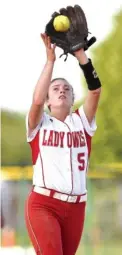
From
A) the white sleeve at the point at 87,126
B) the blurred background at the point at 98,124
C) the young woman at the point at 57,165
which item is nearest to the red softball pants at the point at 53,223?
the young woman at the point at 57,165

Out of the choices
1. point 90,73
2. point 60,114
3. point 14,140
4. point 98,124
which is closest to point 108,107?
point 98,124

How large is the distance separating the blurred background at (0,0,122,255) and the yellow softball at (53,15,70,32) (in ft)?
6.97

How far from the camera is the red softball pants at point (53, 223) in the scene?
2.37m

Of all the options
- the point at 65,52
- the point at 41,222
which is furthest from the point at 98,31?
the point at 41,222

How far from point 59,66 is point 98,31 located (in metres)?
0.39

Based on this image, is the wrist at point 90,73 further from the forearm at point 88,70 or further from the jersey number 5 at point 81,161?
the jersey number 5 at point 81,161

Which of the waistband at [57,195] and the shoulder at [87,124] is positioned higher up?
the shoulder at [87,124]

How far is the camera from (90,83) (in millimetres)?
2502

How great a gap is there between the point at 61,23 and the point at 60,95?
27 cm

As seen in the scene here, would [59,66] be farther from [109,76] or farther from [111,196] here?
[111,196]

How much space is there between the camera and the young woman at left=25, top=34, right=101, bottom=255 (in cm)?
241

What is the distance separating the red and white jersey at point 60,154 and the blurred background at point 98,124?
2.12m

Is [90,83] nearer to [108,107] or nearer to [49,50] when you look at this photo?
[49,50]

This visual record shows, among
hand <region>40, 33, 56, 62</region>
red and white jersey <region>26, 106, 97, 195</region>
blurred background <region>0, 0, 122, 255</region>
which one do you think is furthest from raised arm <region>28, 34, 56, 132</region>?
blurred background <region>0, 0, 122, 255</region>
